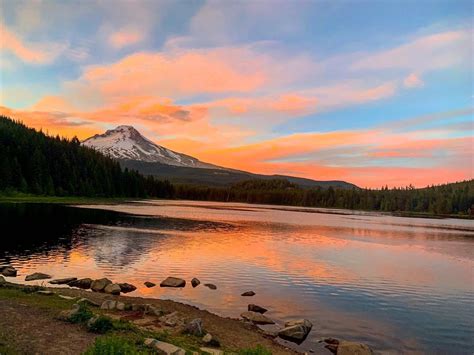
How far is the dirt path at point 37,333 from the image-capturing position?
17.3 m

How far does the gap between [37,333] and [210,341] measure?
8.27 metres

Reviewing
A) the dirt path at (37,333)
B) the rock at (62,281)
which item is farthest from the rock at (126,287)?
the dirt path at (37,333)

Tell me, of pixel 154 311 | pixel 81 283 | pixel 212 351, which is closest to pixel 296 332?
pixel 212 351

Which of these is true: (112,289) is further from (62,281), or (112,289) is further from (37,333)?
(37,333)

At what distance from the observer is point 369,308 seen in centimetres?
3438

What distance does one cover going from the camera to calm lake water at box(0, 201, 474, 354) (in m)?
30.1

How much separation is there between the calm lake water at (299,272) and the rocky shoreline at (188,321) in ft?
4.07

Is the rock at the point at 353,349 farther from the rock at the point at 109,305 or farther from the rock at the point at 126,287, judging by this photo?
the rock at the point at 126,287

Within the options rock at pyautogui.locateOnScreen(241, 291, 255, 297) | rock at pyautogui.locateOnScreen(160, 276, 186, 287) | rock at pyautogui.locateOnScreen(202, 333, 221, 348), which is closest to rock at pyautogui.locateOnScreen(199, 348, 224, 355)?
rock at pyautogui.locateOnScreen(202, 333, 221, 348)

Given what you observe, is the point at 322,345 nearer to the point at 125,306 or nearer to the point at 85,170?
the point at 125,306

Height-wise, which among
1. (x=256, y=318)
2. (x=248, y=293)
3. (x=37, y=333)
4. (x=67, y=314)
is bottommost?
(x=256, y=318)

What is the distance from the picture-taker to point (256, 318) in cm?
2933

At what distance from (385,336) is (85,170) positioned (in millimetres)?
189635

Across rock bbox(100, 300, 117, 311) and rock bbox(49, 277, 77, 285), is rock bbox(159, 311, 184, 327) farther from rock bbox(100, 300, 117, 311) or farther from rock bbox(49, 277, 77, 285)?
rock bbox(49, 277, 77, 285)
